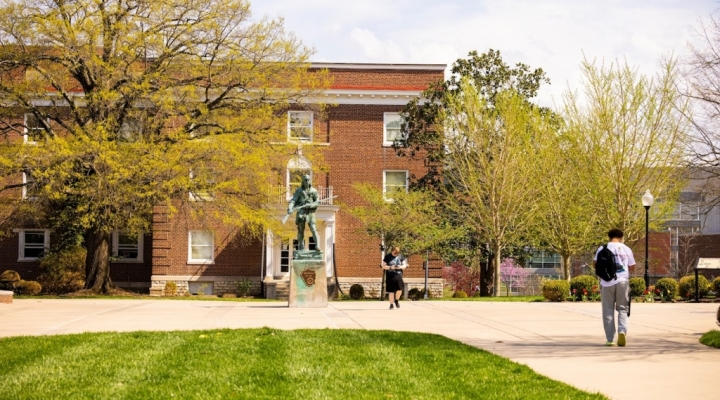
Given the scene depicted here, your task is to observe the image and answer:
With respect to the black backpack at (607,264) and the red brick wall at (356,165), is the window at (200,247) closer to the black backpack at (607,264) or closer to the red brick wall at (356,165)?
the red brick wall at (356,165)

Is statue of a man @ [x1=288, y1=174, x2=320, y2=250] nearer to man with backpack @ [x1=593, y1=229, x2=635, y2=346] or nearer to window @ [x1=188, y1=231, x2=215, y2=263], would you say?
man with backpack @ [x1=593, y1=229, x2=635, y2=346]

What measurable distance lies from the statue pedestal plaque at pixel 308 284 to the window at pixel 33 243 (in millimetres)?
25888

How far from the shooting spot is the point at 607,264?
14.3 m

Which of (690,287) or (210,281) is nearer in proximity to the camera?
(690,287)

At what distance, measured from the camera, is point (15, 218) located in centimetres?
3800

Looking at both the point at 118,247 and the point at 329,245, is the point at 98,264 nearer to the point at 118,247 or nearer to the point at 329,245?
the point at 118,247

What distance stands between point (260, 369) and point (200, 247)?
36.7m

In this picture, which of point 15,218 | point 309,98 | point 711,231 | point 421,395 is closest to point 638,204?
point 309,98

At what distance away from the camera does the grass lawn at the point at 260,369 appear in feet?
30.7

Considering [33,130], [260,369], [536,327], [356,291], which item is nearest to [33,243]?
[33,130]

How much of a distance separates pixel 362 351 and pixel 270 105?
2465cm

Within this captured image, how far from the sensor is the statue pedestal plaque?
24859mm

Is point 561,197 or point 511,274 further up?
point 561,197

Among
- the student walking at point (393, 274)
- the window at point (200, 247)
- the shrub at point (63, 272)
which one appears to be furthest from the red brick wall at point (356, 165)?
the student walking at point (393, 274)
